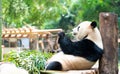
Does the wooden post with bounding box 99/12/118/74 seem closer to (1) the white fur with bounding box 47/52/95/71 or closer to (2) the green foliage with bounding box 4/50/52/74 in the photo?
(1) the white fur with bounding box 47/52/95/71

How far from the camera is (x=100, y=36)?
2875 millimetres

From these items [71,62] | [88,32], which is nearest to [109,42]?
[88,32]

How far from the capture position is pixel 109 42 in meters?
2.97

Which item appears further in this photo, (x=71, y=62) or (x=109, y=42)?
(x=109, y=42)

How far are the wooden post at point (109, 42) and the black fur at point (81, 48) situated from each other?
0.14 metres

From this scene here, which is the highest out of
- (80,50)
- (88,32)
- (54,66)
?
(88,32)

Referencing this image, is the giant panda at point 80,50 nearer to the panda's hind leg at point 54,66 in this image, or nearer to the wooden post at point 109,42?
the panda's hind leg at point 54,66

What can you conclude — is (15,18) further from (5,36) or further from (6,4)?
(5,36)

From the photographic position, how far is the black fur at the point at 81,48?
2.75 metres

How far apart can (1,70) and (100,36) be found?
1110mm

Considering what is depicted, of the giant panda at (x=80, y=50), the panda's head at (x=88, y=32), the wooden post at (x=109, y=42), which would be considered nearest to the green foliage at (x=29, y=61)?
the giant panda at (x=80, y=50)

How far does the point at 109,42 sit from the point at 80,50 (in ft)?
1.04

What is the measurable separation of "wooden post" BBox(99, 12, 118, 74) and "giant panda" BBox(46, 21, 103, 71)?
0.44 ft

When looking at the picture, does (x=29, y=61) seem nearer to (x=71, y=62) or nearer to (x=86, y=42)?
(x=71, y=62)
